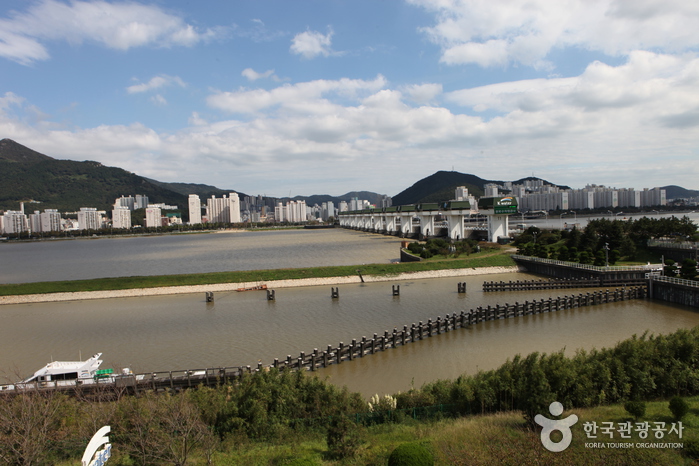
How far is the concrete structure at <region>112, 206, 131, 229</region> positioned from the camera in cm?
16362

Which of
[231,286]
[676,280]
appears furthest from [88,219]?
[676,280]

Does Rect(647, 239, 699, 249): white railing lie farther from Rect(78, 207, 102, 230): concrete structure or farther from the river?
Rect(78, 207, 102, 230): concrete structure

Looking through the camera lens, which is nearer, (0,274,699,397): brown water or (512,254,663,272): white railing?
(0,274,699,397): brown water

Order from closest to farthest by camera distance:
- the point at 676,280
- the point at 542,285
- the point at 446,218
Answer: the point at 676,280 < the point at 542,285 < the point at 446,218

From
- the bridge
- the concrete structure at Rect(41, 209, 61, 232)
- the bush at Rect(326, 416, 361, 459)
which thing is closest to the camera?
the bush at Rect(326, 416, 361, 459)

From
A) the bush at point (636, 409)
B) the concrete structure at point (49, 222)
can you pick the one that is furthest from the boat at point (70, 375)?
the concrete structure at point (49, 222)

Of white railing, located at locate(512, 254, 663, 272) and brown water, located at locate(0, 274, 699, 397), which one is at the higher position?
white railing, located at locate(512, 254, 663, 272)

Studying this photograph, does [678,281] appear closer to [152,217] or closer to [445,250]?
[445,250]

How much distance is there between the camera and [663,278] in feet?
74.2

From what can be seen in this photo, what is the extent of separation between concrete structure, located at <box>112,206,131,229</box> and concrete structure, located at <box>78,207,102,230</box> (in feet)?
19.0

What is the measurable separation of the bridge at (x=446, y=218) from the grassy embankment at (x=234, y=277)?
12.3m

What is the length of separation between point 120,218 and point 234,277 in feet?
518

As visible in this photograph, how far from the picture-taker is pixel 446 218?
65.2 meters

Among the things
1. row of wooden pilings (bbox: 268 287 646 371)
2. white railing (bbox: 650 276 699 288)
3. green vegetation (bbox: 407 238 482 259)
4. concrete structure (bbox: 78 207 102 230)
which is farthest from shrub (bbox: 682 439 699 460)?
concrete structure (bbox: 78 207 102 230)
